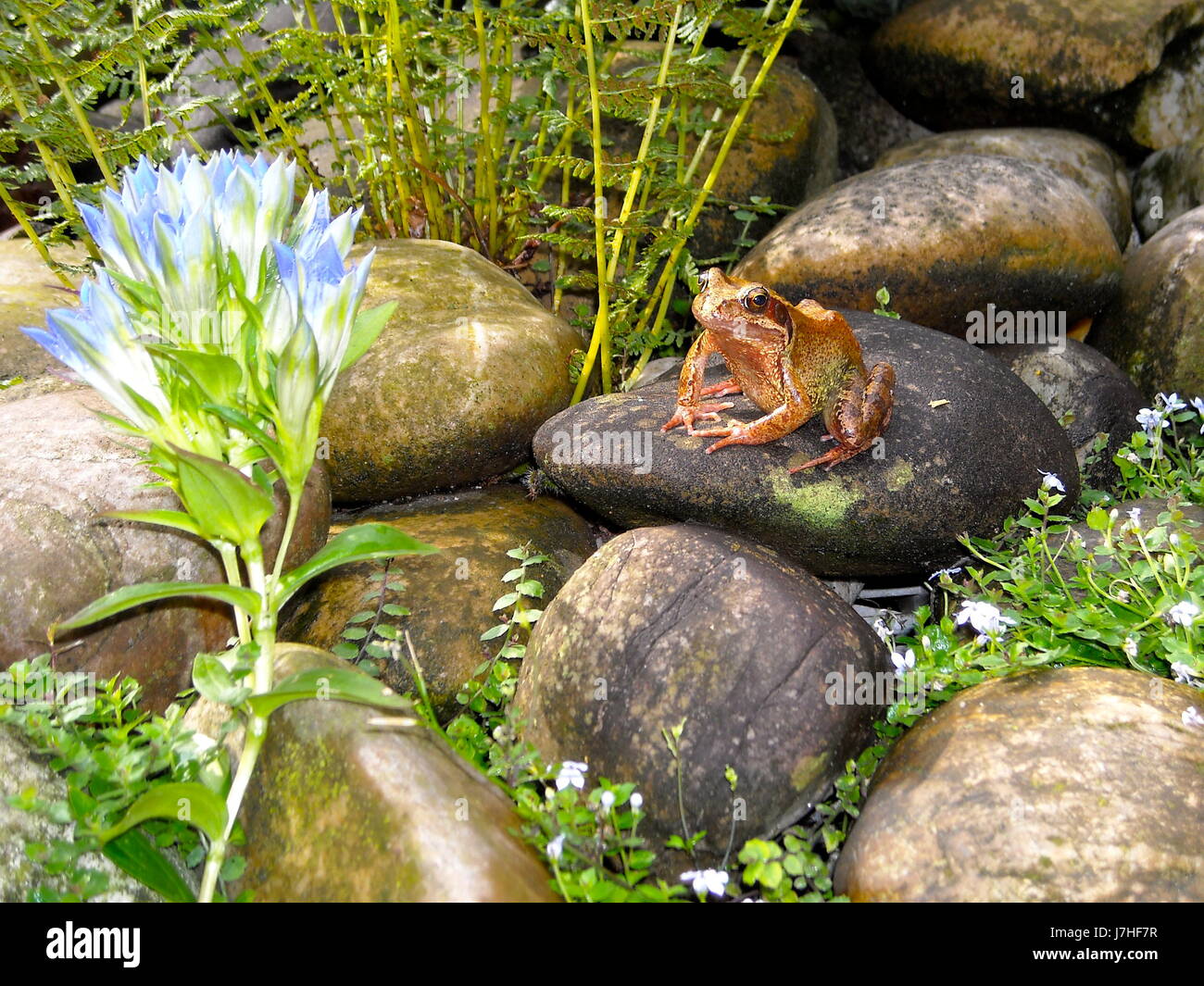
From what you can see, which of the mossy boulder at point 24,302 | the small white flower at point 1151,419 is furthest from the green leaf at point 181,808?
the small white flower at point 1151,419

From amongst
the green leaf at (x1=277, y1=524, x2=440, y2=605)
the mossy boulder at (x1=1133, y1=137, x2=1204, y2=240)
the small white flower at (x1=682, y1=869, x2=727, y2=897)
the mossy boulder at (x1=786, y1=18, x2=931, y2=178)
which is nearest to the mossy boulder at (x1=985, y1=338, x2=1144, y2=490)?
the mossy boulder at (x1=1133, y1=137, x2=1204, y2=240)

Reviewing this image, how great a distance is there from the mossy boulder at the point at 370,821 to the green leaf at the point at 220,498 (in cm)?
51

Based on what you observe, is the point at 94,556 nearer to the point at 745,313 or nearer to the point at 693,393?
the point at 693,393

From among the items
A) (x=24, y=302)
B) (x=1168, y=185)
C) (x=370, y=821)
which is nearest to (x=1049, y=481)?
(x=370, y=821)

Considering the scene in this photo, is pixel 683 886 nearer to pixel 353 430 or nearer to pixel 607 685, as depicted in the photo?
pixel 607 685

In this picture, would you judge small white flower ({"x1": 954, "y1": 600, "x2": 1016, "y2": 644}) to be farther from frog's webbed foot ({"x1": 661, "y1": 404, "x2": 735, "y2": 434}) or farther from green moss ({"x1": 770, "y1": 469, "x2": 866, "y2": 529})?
frog's webbed foot ({"x1": 661, "y1": 404, "x2": 735, "y2": 434})

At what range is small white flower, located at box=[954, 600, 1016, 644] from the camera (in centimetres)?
308

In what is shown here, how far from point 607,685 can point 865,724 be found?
2.78 feet

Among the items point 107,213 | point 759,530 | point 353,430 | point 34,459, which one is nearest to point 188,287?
point 107,213

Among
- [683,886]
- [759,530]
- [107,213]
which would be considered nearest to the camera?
[107,213]

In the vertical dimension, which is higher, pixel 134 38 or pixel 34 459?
pixel 134 38

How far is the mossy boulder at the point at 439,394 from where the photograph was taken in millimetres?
4301

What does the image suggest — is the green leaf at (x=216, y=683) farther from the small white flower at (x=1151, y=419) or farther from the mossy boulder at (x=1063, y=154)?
the mossy boulder at (x=1063, y=154)

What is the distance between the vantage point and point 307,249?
249 centimetres
